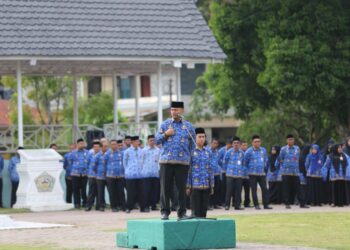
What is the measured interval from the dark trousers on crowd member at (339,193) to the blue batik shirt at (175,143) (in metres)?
13.2

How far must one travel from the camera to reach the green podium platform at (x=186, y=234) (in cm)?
1861

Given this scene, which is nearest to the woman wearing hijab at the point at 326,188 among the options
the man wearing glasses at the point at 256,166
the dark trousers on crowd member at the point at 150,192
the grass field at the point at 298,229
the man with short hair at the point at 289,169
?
the man with short hair at the point at 289,169

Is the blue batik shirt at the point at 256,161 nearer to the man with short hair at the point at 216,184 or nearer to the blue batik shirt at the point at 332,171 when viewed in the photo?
the man with short hair at the point at 216,184

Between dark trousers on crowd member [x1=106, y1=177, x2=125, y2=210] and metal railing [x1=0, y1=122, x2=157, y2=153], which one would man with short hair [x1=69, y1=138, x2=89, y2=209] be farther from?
metal railing [x1=0, y1=122, x2=157, y2=153]

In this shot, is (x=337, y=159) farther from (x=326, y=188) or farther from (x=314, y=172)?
→ (x=326, y=188)

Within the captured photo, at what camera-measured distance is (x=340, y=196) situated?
3366 centimetres

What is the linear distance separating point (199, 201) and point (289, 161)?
1117cm

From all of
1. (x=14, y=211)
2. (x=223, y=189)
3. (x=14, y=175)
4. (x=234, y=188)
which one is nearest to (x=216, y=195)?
(x=223, y=189)

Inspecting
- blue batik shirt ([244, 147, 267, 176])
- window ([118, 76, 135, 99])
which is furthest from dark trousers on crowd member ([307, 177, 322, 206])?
window ([118, 76, 135, 99])

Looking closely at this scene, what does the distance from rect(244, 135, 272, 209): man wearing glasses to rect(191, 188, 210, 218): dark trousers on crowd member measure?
33.7 ft

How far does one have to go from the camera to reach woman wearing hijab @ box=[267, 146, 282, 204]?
34938mm

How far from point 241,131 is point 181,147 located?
29.2 metres

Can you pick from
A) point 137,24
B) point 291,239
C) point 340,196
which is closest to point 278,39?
point 137,24

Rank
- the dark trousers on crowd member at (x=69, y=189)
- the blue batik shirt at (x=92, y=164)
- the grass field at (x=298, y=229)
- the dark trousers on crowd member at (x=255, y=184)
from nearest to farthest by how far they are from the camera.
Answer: the grass field at (x=298, y=229) < the dark trousers on crowd member at (x=255, y=184) < the blue batik shirt at (x=92, y=164) < the dark trousers on crowd member at (x=69, y=189)
